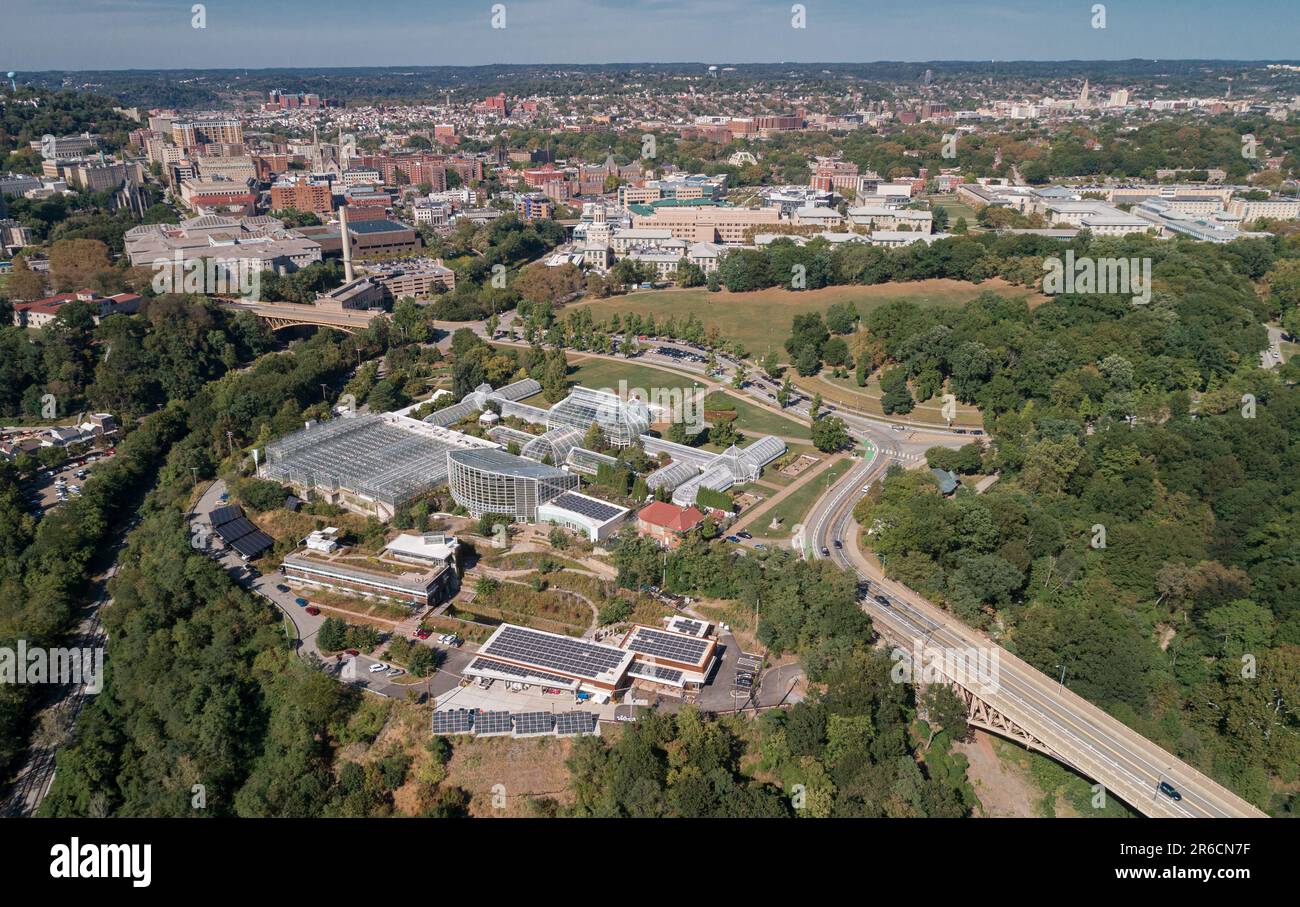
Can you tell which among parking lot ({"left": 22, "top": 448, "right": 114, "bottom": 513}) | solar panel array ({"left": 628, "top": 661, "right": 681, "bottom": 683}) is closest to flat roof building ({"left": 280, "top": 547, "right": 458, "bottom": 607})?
solar panel array ({"left": 628, "top": 661, "right": 681, "bottom": 683})

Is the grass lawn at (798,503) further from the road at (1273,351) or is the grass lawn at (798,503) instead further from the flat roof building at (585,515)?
the road at (1273,351)

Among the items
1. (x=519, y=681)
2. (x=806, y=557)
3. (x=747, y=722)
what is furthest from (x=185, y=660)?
(x=806, y=557)

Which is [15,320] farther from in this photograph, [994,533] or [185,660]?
[994,533]

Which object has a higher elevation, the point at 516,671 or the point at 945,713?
the point at 516,671

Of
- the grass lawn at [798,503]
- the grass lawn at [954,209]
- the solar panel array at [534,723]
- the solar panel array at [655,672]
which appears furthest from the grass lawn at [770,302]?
the solar panel array at [534,723]

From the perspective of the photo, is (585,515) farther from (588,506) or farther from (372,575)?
(372,575)

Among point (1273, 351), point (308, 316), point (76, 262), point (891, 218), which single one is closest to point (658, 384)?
point (308, 316)
